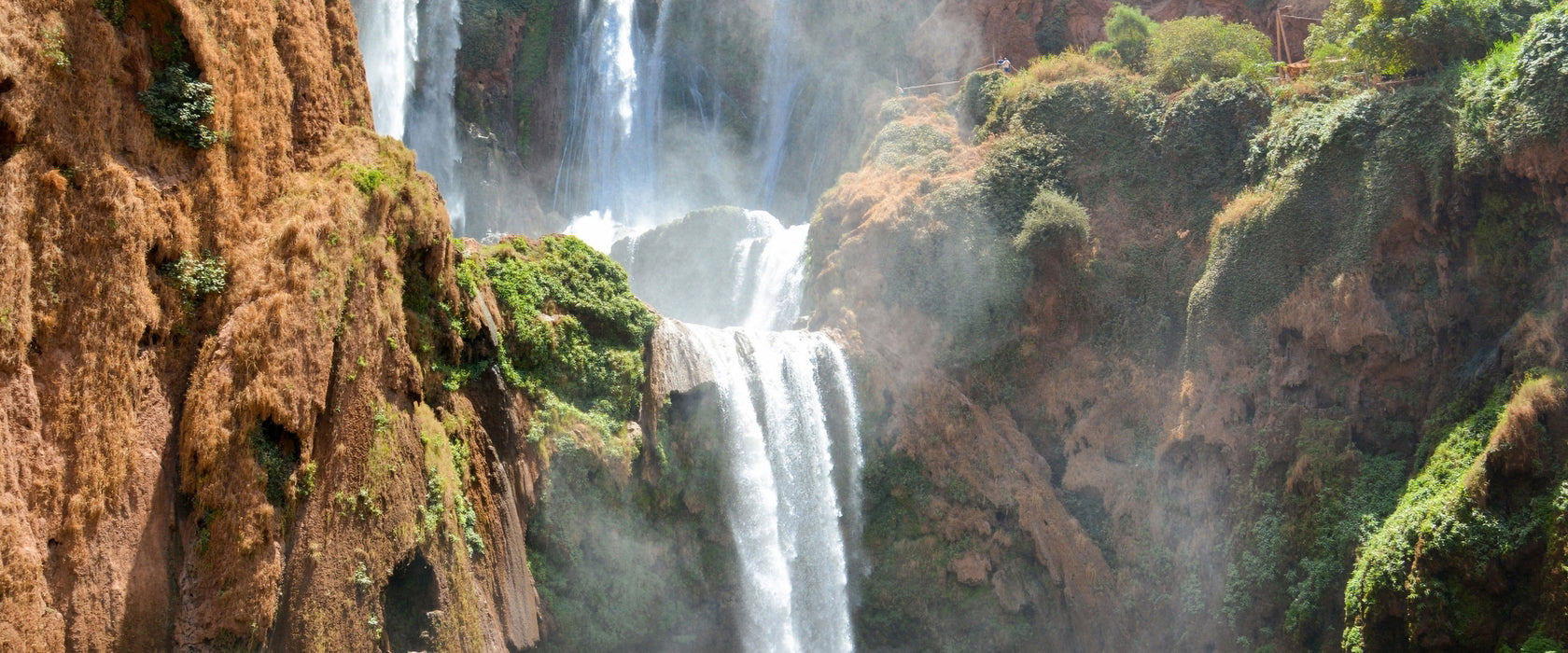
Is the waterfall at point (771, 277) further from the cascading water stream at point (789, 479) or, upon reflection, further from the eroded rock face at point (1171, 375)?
the cascading water stream at point (789, 479)

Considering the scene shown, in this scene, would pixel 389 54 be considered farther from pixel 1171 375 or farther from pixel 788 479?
pixel 1171 375

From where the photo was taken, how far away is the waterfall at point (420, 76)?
129 feet

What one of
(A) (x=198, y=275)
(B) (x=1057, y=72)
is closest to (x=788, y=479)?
(A) (x=198, y=275)

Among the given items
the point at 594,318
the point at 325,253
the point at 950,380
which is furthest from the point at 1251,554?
the point at 325,253

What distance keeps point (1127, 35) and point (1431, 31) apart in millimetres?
10063

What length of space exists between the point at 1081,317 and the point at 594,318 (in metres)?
13.6

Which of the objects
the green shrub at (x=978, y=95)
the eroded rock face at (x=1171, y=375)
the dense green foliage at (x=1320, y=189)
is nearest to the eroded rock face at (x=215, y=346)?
the eroded rock face at (x=1171, y=375)

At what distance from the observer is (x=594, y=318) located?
2392 cm

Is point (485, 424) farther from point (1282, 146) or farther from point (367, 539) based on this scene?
point (1282, 146)

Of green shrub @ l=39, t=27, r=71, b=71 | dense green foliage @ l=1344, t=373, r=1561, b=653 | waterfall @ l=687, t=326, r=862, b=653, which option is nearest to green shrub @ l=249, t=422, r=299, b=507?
green shrub @ l=39, t=27, r=71, b=71

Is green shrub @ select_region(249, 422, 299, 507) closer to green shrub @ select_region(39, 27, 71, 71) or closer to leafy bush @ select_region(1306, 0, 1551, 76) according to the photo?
green shrub @ select_region(39, 27, 71, 71)

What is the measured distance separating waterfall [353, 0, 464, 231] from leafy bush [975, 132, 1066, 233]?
22134mm

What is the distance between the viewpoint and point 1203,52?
99.5ft

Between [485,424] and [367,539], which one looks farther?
[485,424]
